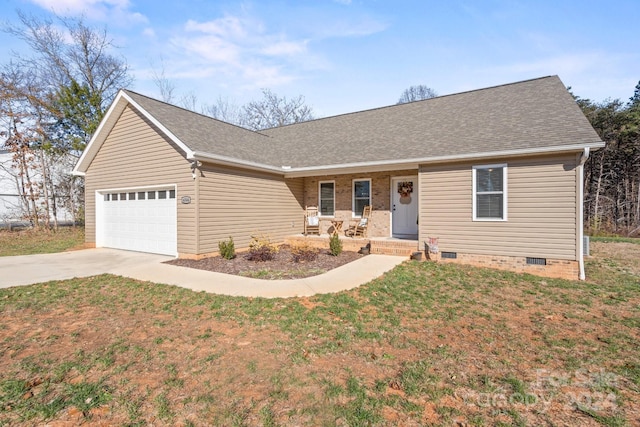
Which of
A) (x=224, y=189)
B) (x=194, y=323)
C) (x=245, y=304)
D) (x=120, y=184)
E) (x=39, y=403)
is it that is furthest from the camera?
(x=120, y=184)

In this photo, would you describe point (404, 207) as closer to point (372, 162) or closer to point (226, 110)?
point (372, 162)

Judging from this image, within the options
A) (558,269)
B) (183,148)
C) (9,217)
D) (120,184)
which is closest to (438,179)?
(558,269)

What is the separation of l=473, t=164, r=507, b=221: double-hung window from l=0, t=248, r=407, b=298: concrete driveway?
2.49 meters

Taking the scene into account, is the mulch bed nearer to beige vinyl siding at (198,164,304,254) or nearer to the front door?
beige vinyl siding at (198,164,304,254)

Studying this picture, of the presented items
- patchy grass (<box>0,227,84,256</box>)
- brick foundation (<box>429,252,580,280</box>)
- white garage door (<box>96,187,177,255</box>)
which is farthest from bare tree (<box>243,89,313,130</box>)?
brick foundation (<box>429,252,580,280</box>)

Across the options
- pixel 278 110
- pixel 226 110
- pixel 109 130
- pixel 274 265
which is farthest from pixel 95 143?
pixel 226 110

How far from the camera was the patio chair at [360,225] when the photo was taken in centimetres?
1130

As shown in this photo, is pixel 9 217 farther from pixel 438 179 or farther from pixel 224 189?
pixel 438 179

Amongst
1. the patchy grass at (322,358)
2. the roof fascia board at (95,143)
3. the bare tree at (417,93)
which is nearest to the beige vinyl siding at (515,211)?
the patchy grass at (322,358)

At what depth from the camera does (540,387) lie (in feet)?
9.36

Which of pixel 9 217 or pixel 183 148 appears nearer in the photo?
pixel 183 148

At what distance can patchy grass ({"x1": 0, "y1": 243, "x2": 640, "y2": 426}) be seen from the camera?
99.4 inches

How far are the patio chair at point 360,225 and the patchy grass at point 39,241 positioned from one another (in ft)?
34.4

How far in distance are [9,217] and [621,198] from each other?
3479 cm
